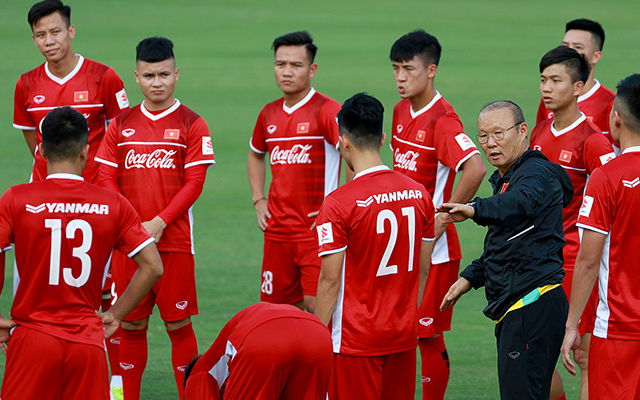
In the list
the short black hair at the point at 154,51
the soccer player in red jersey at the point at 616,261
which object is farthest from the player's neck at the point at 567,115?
the short black hair at the point at 154,51

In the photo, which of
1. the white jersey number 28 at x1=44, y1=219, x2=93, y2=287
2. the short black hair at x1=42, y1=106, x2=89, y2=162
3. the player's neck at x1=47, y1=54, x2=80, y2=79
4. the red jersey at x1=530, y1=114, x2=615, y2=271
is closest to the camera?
the white jersey number 28 at x1=44, y1=219, x2=93, y2=287

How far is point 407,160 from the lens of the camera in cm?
566

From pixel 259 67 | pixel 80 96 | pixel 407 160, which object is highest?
pixel 259 67

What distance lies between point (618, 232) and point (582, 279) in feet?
0.99

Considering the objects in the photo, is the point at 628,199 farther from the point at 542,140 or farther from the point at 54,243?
the point at 54,243

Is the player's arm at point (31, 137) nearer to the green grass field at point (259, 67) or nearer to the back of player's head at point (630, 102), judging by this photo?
the green grass field at point (259, 67)

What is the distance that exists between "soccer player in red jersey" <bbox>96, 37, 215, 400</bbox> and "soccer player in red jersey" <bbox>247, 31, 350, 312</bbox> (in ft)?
2.08

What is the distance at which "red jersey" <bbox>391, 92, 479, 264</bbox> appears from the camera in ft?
18.0

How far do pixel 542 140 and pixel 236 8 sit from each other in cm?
2342

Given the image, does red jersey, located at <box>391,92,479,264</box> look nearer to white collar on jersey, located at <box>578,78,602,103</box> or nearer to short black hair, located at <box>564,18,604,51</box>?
white collar on jersey, located at <box>578,78,602,103</box>

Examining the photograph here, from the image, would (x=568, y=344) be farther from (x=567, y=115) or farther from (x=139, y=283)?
(x=139, y=283)

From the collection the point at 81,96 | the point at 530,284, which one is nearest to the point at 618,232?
the point at 530,284

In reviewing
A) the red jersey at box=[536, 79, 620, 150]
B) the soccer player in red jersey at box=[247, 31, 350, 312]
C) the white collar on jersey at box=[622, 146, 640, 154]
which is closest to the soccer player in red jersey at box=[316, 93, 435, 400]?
the white collar on jersey at box=[622, 146, 640, 154]

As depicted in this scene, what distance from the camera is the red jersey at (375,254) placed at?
4.15 m
